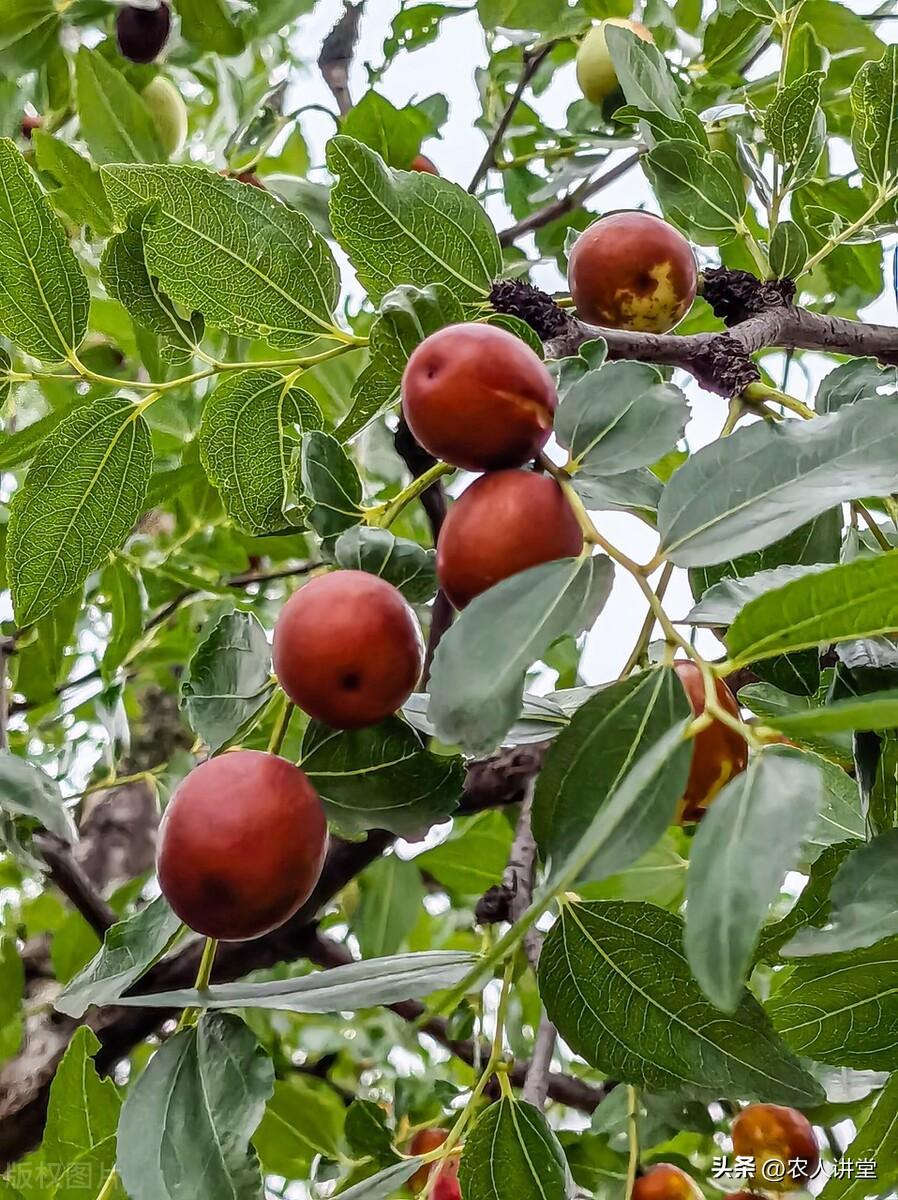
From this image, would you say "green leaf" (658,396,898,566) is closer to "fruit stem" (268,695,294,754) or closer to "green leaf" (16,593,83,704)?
"fruit stem" (268,695,294,754)

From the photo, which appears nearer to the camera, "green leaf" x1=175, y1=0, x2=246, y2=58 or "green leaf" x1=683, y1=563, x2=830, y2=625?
"green leaf" x1=683, y1=563, x2=830, y2=625

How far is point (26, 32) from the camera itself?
1020 mm

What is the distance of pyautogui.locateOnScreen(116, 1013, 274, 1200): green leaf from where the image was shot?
0.43 metres

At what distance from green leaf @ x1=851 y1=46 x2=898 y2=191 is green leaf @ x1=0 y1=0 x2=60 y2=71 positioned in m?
0.74

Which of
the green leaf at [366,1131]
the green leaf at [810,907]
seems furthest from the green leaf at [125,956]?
the green leaf at [366,1131]

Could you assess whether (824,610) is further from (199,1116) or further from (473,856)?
(473,856)

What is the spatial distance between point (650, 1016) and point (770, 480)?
0.22 metres

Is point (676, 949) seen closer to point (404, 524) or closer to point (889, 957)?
point (889, 957)

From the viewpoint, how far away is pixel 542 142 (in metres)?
1.32

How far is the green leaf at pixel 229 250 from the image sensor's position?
52 cm

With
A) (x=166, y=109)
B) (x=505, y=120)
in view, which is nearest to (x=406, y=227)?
(x=505, y=120)

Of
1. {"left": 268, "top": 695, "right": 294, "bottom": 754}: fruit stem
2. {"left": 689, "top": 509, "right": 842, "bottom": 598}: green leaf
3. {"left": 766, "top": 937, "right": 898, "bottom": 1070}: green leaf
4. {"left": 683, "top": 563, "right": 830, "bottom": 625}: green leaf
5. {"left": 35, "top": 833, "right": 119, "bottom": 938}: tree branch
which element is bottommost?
{"left": 35, "top": 833, "right": 119, "bottom": 938}: tree branch

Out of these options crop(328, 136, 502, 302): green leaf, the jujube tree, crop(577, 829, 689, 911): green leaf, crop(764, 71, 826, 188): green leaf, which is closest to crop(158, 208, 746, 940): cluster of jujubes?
the jujube tree

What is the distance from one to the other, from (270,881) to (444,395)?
20cm
